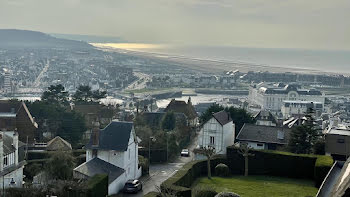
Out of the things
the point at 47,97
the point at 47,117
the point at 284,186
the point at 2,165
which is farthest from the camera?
the point at 47,97

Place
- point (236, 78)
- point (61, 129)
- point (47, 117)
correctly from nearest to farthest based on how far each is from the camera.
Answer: point (61, 129), point (47, 117), point (236, 78)

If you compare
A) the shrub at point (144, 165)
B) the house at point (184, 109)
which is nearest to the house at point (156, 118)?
the house at point (184, 109)

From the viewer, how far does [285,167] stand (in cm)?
3019

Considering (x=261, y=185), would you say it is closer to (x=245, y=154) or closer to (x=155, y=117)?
(x=245, y=154)

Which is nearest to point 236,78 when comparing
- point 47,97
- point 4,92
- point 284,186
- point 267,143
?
point 4,92

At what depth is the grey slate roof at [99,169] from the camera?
1033 inches

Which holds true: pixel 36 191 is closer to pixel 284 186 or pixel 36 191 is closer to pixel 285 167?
pixel 284 186

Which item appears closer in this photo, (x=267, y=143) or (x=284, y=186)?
(x=284, y=186)

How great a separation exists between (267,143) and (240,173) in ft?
21.3

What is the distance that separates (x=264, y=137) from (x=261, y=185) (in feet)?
33.5

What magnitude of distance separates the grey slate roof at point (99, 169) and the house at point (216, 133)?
1097 cm

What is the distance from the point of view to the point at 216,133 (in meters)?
37.4

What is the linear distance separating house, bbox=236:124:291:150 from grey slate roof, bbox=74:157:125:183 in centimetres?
1276

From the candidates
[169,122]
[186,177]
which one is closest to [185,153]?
[169,122]
